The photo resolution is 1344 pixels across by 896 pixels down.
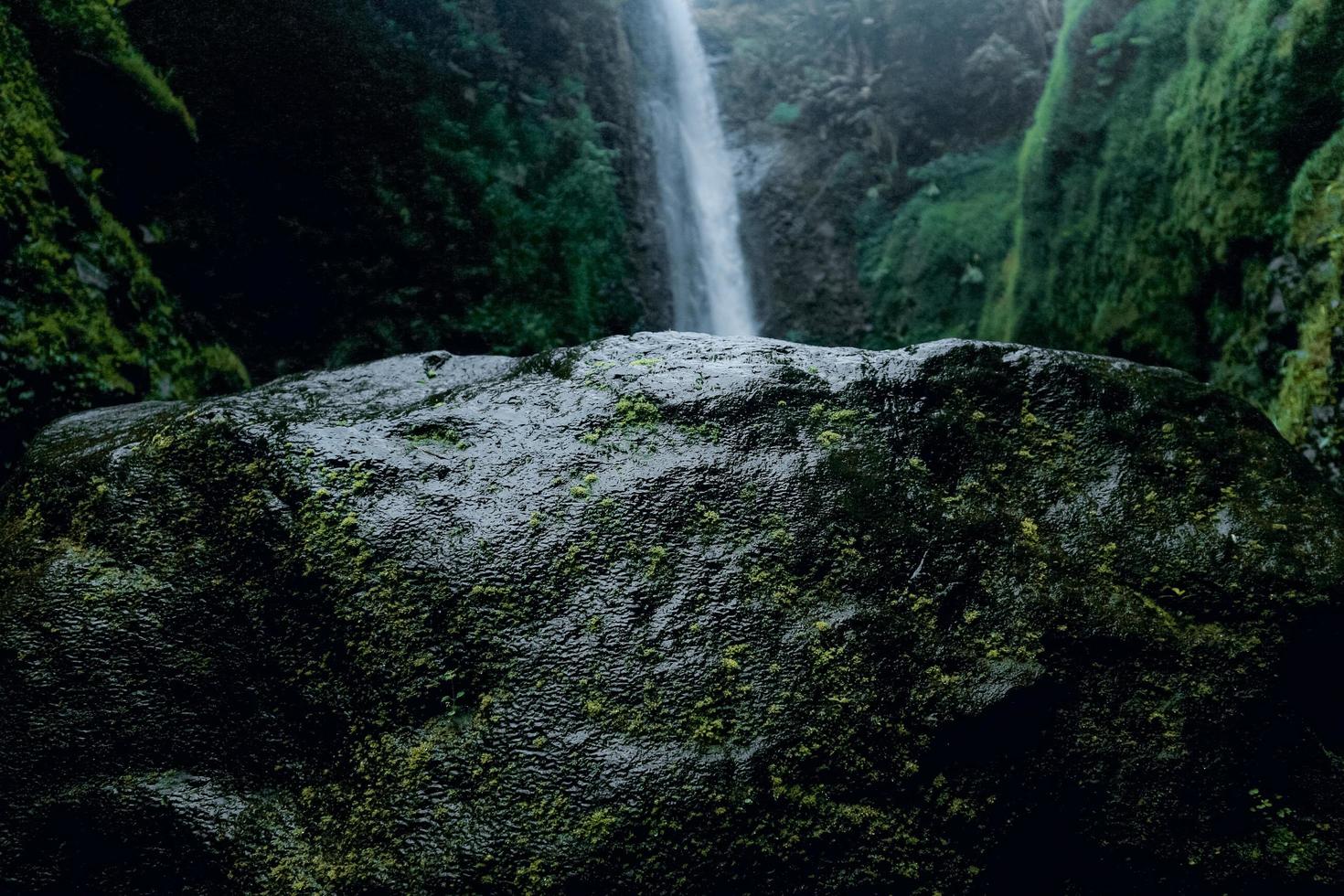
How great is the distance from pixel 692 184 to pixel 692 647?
11820mm

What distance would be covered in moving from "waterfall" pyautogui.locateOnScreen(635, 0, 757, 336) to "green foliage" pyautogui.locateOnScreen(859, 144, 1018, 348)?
2374mm

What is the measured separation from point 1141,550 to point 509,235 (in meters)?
7.72

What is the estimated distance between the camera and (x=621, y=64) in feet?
35.7

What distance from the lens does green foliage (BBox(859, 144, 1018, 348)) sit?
10.8 metres

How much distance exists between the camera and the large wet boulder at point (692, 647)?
171 centimetres

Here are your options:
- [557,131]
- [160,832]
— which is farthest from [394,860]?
[557,131]

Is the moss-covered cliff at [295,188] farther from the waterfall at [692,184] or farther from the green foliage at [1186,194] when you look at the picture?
the green foliage at [1186,194]

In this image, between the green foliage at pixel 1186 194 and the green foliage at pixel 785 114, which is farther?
the green foliage at pixel 785 114


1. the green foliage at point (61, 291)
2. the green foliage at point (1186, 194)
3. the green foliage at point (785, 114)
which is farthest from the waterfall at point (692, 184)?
the green foliage at point (61, 291)

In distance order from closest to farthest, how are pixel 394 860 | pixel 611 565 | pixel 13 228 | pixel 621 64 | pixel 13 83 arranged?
pixel 394 860
pixel 611 565
pixel 13 228
pixel 13 83
pixel 621 64

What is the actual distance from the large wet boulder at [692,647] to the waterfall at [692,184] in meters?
8.78

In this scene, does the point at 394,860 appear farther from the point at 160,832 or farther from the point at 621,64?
the point at 621,64

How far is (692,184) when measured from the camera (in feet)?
40.9

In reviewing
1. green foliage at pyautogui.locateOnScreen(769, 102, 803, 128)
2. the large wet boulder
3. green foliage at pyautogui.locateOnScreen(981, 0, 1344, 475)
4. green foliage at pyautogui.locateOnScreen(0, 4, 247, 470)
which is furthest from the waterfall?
the large wet boulder
